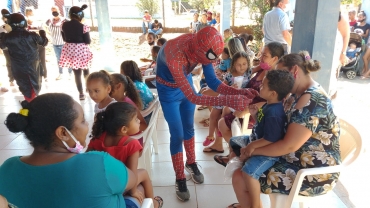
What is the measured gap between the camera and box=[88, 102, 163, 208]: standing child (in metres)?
1.58

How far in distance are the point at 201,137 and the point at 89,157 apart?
2359 millimetres

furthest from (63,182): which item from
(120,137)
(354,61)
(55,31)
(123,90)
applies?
(354,61)

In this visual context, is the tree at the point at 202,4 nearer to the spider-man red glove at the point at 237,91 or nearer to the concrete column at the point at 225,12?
the concrete column at the point at 225,12

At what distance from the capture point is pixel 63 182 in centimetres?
94

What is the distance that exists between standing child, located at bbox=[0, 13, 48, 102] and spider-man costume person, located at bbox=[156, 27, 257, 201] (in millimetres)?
2452

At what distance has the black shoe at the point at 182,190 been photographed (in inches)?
85.5

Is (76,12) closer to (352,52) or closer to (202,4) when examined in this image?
(352,52)

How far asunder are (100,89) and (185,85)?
658mm

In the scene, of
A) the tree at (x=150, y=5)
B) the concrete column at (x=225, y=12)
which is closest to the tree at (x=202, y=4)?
the tree at (x=150, y=5)

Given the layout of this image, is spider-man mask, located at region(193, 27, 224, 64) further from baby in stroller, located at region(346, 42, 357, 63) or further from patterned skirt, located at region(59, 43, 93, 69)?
baby in stroller, located at region(346, 42, 357, 63)

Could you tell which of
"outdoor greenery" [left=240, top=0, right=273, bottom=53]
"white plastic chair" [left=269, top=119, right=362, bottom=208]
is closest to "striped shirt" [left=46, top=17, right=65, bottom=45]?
"outdoor greenery" [left=240, top=0, right=273, bottom=53]

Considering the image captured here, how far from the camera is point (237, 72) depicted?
2729mm

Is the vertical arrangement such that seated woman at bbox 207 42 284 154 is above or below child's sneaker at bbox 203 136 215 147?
above

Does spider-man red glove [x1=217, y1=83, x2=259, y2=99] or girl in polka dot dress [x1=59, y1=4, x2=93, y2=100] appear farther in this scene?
girl in polka dot dress [x1=59, y1=4, x2=93, y2=100]
